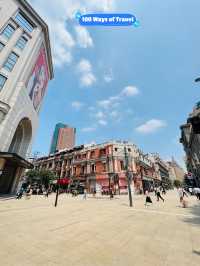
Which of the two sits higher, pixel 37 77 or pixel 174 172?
pixel 174 172

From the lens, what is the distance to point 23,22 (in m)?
25.4

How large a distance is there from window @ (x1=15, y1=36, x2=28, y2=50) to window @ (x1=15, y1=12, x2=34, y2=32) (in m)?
2.35

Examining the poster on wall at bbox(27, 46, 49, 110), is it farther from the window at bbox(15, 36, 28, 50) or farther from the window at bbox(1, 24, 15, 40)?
the window at bbox(1, 24, 15, 40)

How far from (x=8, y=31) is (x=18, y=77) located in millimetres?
7774

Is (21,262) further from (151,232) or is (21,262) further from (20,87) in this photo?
(20,87)

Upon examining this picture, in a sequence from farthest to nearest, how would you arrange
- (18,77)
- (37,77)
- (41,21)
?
(41,21)
(37,77)
(18,77)

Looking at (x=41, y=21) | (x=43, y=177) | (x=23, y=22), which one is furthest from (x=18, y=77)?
(x=43, y=177)

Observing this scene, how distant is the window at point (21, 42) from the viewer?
23172 mm

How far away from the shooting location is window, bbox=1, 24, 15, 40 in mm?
21422

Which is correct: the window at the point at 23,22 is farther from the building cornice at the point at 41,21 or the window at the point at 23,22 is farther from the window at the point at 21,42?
the window at the point at 21,42

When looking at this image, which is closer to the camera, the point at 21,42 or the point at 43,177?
the point at 21,42

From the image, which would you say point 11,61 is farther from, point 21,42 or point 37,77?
point 37,77

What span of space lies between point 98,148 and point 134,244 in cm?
3452

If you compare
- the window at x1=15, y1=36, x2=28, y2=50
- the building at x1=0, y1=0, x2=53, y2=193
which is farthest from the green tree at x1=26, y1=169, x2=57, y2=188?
the window at x1=15, y1=36, x2=28, y2=50
